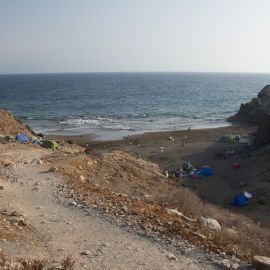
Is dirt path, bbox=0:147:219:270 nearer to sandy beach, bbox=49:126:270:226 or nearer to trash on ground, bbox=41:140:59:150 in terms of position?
sandy beach, bbox=49:126:270:226

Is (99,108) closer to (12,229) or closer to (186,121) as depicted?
(186,121)

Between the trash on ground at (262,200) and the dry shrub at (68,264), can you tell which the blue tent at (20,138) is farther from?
the dry shrub at (68,264)

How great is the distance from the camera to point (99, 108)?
7894cm

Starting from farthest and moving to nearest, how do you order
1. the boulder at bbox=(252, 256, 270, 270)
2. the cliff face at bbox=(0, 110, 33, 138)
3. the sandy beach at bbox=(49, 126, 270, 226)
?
the cliff face at bbox=(0, 110, 33, 138) → the sandy beach at bbox=(49, 126, 270, 226) → the boulder at bbox=(252, 256, 270, 270)

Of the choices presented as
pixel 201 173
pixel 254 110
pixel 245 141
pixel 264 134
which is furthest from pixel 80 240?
pixel 254 110

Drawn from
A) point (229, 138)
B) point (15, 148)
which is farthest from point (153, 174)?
point (229, 138)

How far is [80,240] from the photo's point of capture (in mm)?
10391

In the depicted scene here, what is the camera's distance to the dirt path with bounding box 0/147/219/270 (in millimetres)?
9375

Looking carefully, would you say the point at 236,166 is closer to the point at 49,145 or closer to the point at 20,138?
the point at 49,145

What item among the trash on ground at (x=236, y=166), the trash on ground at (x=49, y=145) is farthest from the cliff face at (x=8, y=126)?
the trash on ground at (x=236, y=166)

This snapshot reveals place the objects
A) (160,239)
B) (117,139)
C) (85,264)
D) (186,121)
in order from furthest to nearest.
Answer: (186,121), (117,139), (160,239), (85,264)

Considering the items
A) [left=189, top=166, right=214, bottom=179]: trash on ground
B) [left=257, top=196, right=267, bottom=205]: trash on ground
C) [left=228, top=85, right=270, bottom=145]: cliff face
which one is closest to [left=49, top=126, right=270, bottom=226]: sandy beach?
[left=257, top=196, right=267, bottom=205]: trash on ground

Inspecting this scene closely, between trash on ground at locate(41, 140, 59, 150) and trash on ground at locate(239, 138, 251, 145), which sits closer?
trash on ground at locate(41, 140, 59, 150)

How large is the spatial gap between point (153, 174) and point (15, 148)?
24.8ft
